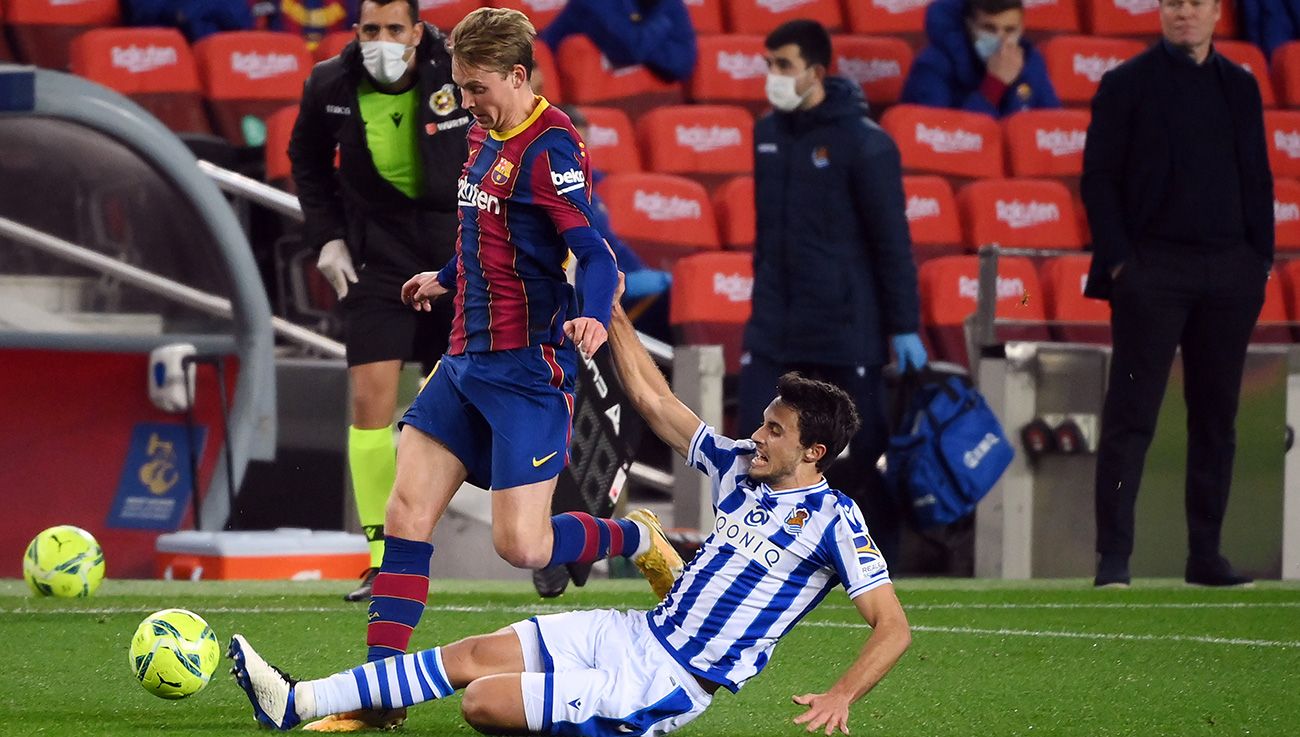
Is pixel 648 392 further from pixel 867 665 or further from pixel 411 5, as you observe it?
pixel 411 5

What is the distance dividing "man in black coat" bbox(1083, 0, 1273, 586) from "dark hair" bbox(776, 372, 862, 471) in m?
3.00

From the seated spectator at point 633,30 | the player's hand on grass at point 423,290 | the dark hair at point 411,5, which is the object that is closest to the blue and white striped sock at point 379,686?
the player's hand on grass at point 423,290

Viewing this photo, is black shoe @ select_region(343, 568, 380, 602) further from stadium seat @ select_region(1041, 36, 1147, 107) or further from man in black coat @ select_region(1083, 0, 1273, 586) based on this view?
stadium seat @ select_region(1041, 36, 1147, 107)

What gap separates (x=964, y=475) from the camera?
743cm

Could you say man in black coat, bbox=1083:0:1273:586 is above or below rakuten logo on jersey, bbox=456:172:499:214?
below

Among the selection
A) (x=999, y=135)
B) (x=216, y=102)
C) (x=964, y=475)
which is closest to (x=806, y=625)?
(x=964, y=475)

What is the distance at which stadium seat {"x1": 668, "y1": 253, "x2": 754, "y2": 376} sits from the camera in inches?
352

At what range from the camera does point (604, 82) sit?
1028cm

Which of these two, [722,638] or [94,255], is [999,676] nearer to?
[722,638]

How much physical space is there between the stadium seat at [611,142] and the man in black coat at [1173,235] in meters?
3.50

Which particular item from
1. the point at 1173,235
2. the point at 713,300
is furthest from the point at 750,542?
the point at 713,300

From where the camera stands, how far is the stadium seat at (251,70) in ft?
30.0

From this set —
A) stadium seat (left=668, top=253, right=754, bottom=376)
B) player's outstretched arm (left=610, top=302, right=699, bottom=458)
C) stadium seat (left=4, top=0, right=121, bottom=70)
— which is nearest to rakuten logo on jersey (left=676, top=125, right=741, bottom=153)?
stadium seat (left=668, top=253, right=754, bottom=376)

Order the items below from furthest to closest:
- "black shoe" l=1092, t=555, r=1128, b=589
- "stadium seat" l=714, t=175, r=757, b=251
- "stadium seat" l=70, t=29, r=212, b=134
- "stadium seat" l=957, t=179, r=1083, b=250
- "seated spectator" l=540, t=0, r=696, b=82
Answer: "stadium seat" l=957, t=179, r=1083, b=250 → "seated spectator" l=540, t=0, r=696, b=82 → "stadium seat" l=714, t=175, r=757, b=251 → "stadium seat" l=70, t=29, r=212, b=134 → "black shoe" l=1092, t=555, r=1128, b=589
